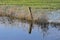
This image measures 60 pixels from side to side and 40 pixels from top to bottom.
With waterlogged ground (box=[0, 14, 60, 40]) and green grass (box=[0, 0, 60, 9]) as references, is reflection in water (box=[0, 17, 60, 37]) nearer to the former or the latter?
waterlogged ground (box=[0, 14, 60, 40])

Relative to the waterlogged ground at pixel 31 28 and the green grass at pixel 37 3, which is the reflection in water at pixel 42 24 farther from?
the green grass at pixel 37 3

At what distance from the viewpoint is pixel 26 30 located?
3389 millimetres

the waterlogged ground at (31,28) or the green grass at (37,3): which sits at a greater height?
the green grass at (37,3)

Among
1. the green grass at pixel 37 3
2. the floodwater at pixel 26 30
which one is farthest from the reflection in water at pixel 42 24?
the green grass at pixel 37 3

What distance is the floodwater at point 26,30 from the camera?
321cm

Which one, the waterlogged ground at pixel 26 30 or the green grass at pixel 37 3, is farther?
the green grass at pixel 37 3

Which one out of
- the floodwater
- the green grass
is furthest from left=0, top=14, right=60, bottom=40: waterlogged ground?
the green grass

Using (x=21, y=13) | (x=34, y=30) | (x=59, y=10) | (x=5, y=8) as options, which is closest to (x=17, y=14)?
(x=21, y=13)

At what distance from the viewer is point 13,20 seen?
3.67 m

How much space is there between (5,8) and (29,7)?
497 mm

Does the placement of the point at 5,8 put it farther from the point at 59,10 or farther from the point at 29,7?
the point at 59,10

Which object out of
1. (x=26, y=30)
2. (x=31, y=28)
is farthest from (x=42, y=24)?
(x=26, y=30)

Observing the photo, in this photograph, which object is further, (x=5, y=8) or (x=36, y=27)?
(x=5, y=8)

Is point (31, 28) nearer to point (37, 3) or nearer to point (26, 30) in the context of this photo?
point (26, 30)
